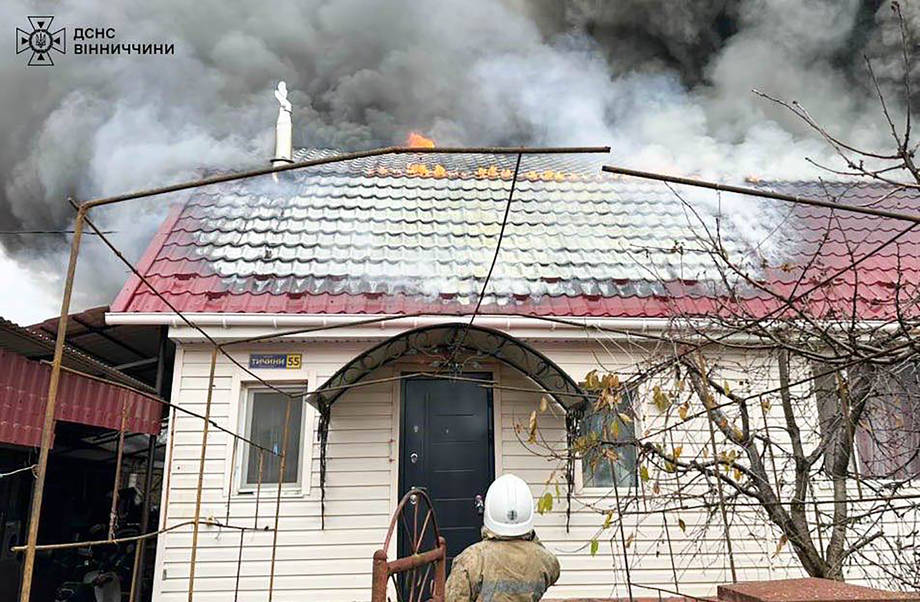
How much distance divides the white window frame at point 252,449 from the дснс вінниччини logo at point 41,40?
8.60 m

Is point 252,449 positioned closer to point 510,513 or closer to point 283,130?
point 510,513

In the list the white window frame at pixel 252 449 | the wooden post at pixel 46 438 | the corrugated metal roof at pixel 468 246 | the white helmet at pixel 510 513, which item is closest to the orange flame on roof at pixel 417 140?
the corrugated metal roof at pixel 468 246

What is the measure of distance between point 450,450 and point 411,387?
941mm

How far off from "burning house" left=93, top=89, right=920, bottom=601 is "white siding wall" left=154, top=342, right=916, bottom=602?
23mm

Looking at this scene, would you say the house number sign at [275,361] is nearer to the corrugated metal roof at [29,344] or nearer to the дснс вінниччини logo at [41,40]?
the corrugated metal roof at [29,344]

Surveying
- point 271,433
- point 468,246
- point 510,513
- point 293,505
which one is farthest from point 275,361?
point 510,513

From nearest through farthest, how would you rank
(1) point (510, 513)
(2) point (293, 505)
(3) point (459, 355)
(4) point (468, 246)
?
(1) point (510, 513) < (2) point (293, 505) < (3) point (459, 355) < (4) point (468, 246)

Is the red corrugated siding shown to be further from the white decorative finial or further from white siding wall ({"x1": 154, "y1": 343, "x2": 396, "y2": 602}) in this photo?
the white decorative finial

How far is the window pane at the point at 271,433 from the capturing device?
24.2 ft

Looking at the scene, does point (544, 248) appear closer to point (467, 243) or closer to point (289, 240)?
point (467, 243)

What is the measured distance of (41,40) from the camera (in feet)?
37.0

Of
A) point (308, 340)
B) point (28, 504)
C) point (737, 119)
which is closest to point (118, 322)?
point (308, 340)

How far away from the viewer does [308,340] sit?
7.45m

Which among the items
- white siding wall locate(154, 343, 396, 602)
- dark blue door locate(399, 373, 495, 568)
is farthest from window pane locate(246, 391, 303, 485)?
dark blue door locate(399, 373, 495, 568)
